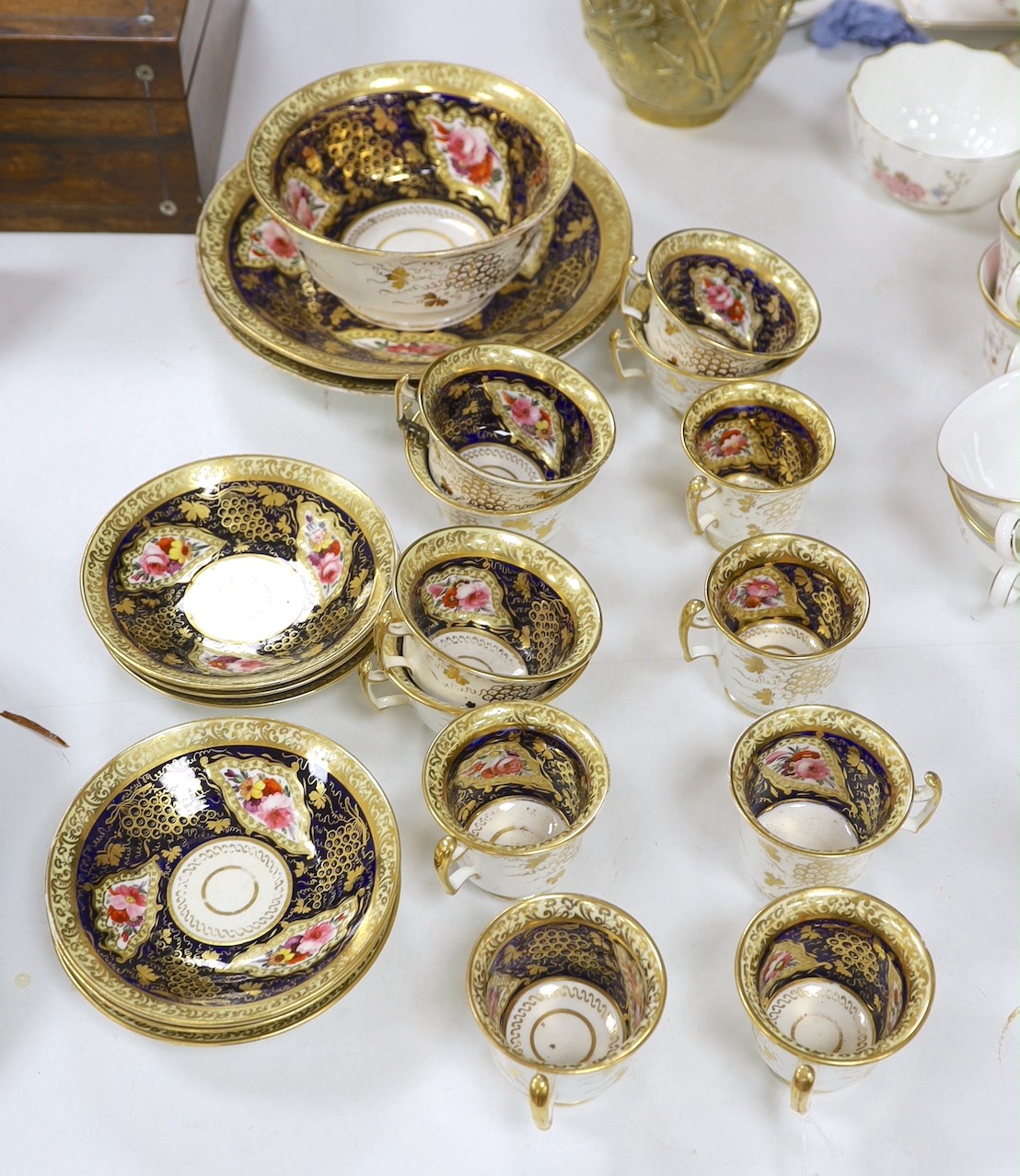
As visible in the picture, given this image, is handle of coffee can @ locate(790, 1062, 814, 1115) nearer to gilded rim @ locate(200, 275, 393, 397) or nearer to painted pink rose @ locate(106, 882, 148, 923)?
painted pink rose @ locate(106, 882, 148, 923)

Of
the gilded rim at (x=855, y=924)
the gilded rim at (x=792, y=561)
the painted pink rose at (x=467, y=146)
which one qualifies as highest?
the painted pink rose at (x=467, y=146)

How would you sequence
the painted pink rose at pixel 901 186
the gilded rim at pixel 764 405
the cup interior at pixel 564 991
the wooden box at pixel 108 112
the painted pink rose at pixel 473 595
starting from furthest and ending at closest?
the painted pink rose at pixel 901 186
the wooden box at pixel 108 112
the gilded rim at pixel 764 405
the painted pink rose at pixel 473 595
the cup interior at pixel 564 991

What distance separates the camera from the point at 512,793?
119 centimetres

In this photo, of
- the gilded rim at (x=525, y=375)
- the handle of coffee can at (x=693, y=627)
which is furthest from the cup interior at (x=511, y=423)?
the handle of coffee can at (x=693, y=627)

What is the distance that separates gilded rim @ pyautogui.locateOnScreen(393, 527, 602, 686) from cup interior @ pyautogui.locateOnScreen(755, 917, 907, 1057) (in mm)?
288

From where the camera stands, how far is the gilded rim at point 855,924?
38.0 inches

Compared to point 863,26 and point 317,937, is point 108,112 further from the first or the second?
point 863,26

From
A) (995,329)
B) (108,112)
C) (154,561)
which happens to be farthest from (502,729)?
(108,112)

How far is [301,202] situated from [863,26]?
927mm

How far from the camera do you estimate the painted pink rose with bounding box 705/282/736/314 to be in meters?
1.55

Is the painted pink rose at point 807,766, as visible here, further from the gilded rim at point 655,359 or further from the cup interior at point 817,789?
the gilded rim at point 655,359

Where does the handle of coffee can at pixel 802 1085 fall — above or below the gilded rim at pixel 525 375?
below

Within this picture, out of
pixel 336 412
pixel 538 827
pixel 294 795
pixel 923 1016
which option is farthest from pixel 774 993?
A: pixel 336 412

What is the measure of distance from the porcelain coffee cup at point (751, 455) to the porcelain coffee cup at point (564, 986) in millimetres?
464
